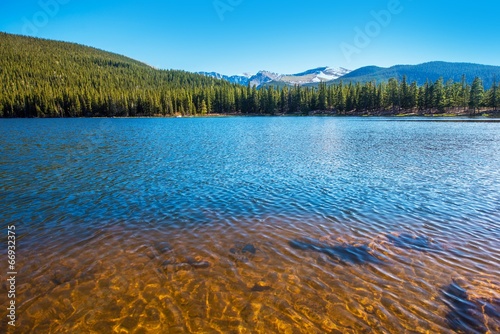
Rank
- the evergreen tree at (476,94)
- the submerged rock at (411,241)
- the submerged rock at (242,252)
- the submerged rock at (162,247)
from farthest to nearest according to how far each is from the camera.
A: the evergreen tree at (476,94)
the submerged rock at (411,241)
the submerged rock at (162,247)
the submerged rock at (242,252)

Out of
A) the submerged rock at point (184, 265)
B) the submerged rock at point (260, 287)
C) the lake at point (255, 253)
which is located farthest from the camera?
the submerged rock at point (184, 265)

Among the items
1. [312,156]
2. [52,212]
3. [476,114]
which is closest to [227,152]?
[312,156]

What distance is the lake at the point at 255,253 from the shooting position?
7.27 metres

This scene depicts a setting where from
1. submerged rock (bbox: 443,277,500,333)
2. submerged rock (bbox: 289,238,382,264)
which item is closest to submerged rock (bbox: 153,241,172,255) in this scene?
submerged rock (bbox: 289,238,382,264)

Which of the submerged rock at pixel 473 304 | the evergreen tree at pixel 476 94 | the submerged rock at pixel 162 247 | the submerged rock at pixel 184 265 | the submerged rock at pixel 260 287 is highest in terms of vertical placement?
the evergreen tree at pixel 476 94

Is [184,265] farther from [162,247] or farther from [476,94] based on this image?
[476,94]

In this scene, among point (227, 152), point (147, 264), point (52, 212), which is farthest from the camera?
point (227, 152)

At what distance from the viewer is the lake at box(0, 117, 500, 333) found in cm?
727

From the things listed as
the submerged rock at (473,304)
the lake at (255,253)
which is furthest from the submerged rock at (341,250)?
the submerged rock at (473,304)

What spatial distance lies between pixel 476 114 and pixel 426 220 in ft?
512

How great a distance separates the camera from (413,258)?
33.2 feet

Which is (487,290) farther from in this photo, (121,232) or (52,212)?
(52,212)

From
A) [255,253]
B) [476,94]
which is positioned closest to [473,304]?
[255,253]

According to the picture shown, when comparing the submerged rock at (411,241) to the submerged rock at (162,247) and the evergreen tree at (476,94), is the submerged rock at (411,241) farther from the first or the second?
the evergreen tree at (476,94)
